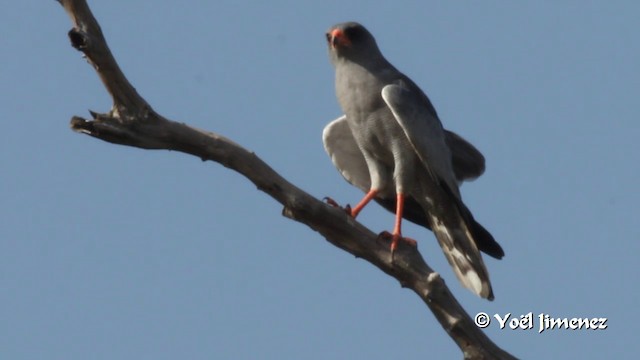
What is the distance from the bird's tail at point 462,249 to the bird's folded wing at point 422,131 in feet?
0.86

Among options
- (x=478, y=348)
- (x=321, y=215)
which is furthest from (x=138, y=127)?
(x=478, y=348)

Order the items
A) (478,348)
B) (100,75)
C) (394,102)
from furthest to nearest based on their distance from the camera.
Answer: (394,102) < (478,348) < (100,75)

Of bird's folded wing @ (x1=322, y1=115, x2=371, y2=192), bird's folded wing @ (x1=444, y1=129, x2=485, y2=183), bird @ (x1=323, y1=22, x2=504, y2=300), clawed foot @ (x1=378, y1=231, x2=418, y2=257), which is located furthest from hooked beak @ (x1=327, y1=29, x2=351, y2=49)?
clawed foot @ (x1=378, y1=231, x2=418, y2=257)

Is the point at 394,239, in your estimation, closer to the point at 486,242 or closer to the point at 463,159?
the point at 486,242

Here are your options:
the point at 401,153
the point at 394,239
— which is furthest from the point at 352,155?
the point at 394,239

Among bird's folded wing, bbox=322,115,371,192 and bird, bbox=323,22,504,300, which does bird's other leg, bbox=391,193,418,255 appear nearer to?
bird, bbox=323,22,504,300

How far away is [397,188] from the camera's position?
9125 mm

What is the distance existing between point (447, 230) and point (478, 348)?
1.99m

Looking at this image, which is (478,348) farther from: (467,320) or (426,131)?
(426,131)

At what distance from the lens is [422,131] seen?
9.06 m

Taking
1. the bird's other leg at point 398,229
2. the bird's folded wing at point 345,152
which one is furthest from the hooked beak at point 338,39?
A: the bird's other leg at point 398,229

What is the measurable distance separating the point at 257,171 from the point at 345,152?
266 cm

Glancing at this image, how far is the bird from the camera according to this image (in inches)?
353

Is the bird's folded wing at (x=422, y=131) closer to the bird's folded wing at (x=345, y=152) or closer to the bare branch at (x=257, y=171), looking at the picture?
the bird's folded wing at (x=345, y=152)
